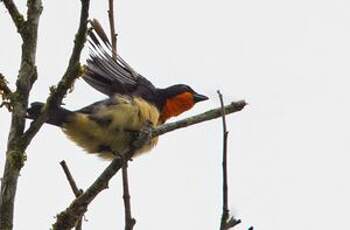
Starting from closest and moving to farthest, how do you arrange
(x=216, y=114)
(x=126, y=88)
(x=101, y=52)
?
(x=216, y=114)
(x=101, y=52)
(x=126, y=88)

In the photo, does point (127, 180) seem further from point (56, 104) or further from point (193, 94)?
point (193, 94)

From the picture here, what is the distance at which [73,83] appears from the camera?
2.67 meters

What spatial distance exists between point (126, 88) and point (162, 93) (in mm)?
500

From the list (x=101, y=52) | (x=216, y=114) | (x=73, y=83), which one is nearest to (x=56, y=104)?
(x=73, y=83)

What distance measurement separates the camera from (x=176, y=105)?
6188 millimetres

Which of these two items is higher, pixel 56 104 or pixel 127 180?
pixel 56 104

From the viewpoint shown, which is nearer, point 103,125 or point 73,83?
point 73,83

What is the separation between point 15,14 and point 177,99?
3486mm

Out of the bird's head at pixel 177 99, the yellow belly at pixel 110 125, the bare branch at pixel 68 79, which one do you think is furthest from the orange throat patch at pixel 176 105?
the bare branch at pixel 68 79

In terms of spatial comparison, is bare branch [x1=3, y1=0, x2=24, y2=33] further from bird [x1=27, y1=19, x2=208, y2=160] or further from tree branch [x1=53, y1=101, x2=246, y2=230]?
bird [x1=27, y1=19, x2=208, y2=160]

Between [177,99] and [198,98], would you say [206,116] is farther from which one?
[198,98]

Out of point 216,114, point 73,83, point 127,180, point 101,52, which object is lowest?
point 127,180

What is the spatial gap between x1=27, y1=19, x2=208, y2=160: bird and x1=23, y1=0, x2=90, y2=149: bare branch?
2116mm

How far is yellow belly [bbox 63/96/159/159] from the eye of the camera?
206 inches
